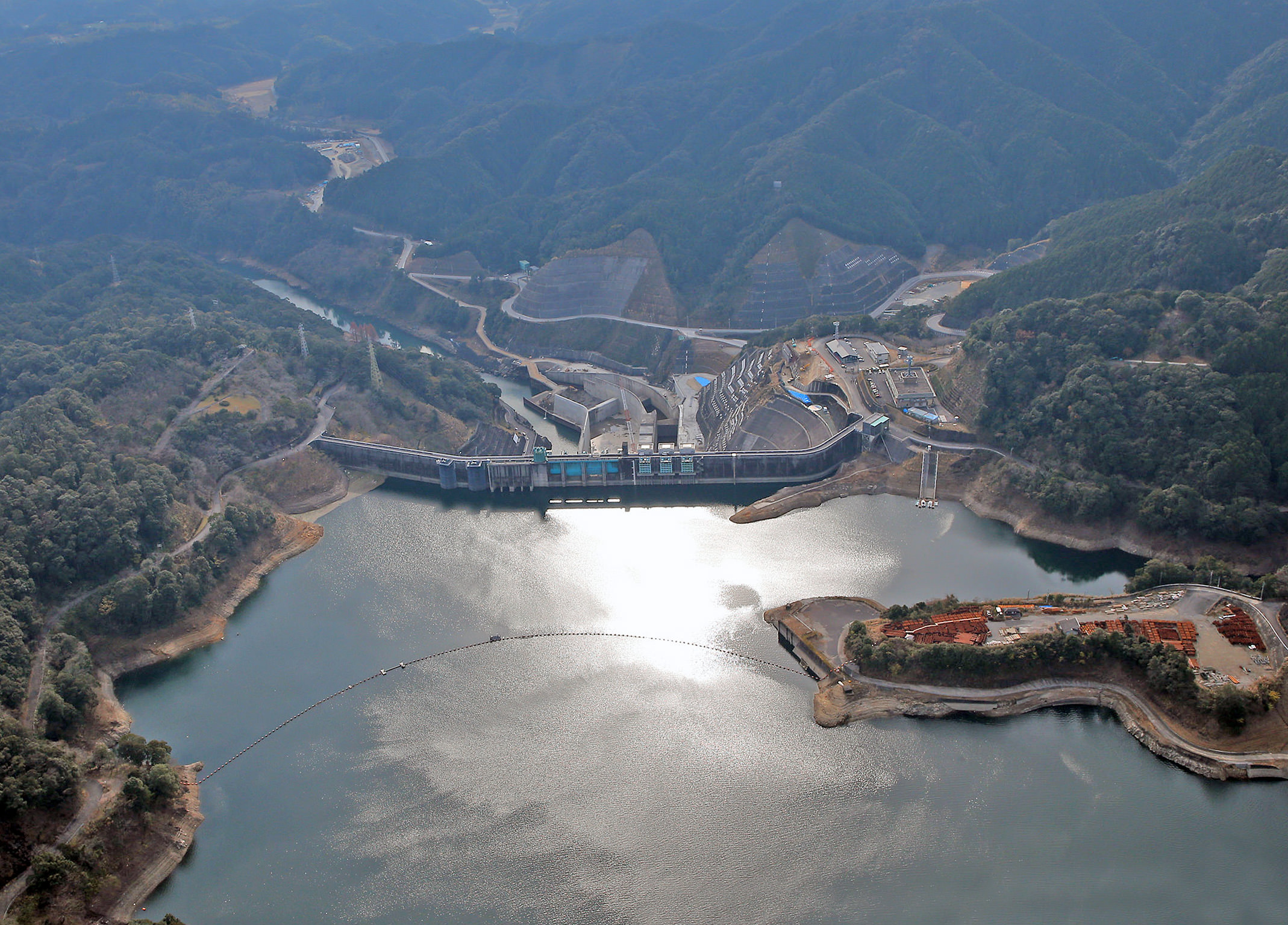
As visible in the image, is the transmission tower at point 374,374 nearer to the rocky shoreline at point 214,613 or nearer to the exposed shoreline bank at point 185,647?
the exposed shoreline bank at point 185,647

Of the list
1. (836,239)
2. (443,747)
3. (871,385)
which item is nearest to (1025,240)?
(836,239)

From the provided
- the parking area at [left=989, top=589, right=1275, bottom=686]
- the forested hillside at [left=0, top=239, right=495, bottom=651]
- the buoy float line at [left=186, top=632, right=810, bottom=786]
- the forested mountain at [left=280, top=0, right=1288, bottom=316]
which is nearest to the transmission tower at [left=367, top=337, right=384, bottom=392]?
the forested hillside at [left=0, top=239, right=495, bottom=651]

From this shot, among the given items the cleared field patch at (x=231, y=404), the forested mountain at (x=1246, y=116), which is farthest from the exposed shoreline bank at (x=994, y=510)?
the forested mountain at (x=1246, y=116)

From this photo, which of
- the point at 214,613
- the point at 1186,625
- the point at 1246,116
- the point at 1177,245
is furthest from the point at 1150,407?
the point at 1246,116

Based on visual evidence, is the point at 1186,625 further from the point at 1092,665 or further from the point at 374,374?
the point at 374,374

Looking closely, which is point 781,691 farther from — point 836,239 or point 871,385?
point 836,239

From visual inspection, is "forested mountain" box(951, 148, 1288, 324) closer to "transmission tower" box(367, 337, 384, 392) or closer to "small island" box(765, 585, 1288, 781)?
"small island" box(765, 585, 1288, 781)
